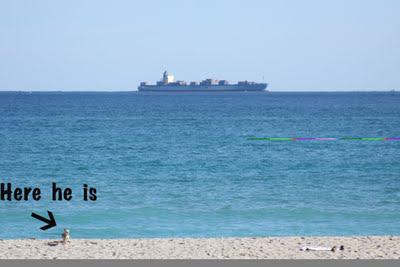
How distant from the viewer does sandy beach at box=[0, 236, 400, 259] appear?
13180 mm

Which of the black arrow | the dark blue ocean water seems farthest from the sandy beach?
the black arrow

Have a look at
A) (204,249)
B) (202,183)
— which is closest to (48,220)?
(204,249)

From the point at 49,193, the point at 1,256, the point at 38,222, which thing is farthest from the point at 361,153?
the point at 1,256

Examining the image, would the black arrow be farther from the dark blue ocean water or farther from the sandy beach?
the sandy beach

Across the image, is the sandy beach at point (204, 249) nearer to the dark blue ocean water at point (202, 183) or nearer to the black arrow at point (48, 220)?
the dark blue ocean water at point (202, 183)

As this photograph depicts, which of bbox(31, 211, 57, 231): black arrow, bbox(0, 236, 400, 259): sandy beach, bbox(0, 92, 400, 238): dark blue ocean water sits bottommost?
bbox(0, 92, 400, 238): dark blue ocean water

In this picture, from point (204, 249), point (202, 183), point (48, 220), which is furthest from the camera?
point (202, 183)

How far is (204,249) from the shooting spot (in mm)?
14094

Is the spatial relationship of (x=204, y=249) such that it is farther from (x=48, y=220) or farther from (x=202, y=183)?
(x=202, y=183)

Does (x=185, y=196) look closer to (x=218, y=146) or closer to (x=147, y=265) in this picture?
(x=147, y=265)

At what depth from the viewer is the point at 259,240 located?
15.5 metres

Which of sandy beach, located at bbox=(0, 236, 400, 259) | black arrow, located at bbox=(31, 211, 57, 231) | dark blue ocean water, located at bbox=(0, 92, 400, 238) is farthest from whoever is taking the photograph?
dark blue ocean water, located at bbox=(0, 92, 400, 238)

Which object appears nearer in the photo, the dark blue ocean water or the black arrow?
the black arrow

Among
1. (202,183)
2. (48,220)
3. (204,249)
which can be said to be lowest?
(202,183)
